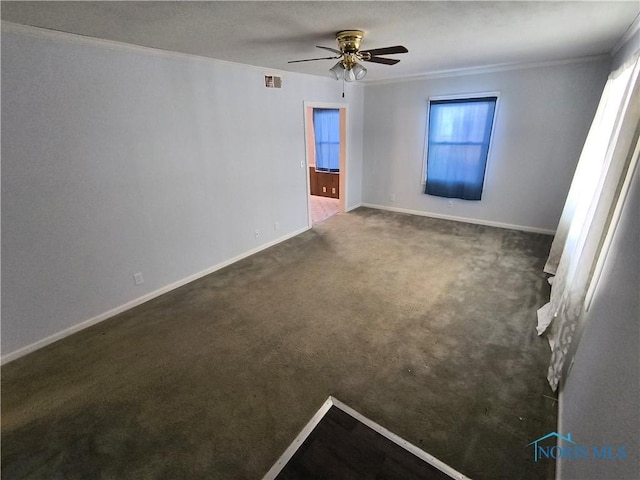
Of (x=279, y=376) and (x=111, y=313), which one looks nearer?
(x=279, y=376)

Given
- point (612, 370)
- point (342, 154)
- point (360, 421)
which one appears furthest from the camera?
point (342, 154)

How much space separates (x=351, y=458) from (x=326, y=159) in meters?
5.86

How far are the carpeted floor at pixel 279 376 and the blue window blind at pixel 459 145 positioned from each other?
1.94m

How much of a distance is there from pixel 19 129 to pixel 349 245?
3.57 meters

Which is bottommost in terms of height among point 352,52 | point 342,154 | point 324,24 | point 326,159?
point 326,159

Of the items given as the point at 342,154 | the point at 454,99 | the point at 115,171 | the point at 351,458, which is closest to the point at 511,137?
the point at 454,99

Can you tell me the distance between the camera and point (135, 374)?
7.05 feet

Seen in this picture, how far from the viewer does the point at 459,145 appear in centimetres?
486

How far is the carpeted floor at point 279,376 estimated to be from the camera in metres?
1.62

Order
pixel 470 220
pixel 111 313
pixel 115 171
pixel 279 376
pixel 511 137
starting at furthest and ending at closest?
1. pixel 470 220
2. pixel 511 137
3. pixel 111 313
4. pixel 115 171
5. pixel 279 376

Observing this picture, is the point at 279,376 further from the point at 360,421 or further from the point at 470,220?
the point at 470,220

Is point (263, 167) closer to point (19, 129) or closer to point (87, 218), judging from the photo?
point (87, 218)

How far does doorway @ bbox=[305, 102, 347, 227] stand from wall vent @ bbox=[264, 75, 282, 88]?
1.50 m

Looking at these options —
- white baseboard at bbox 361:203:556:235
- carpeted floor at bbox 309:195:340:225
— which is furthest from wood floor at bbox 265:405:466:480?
white baseboard at bbox 361:203:556:235
